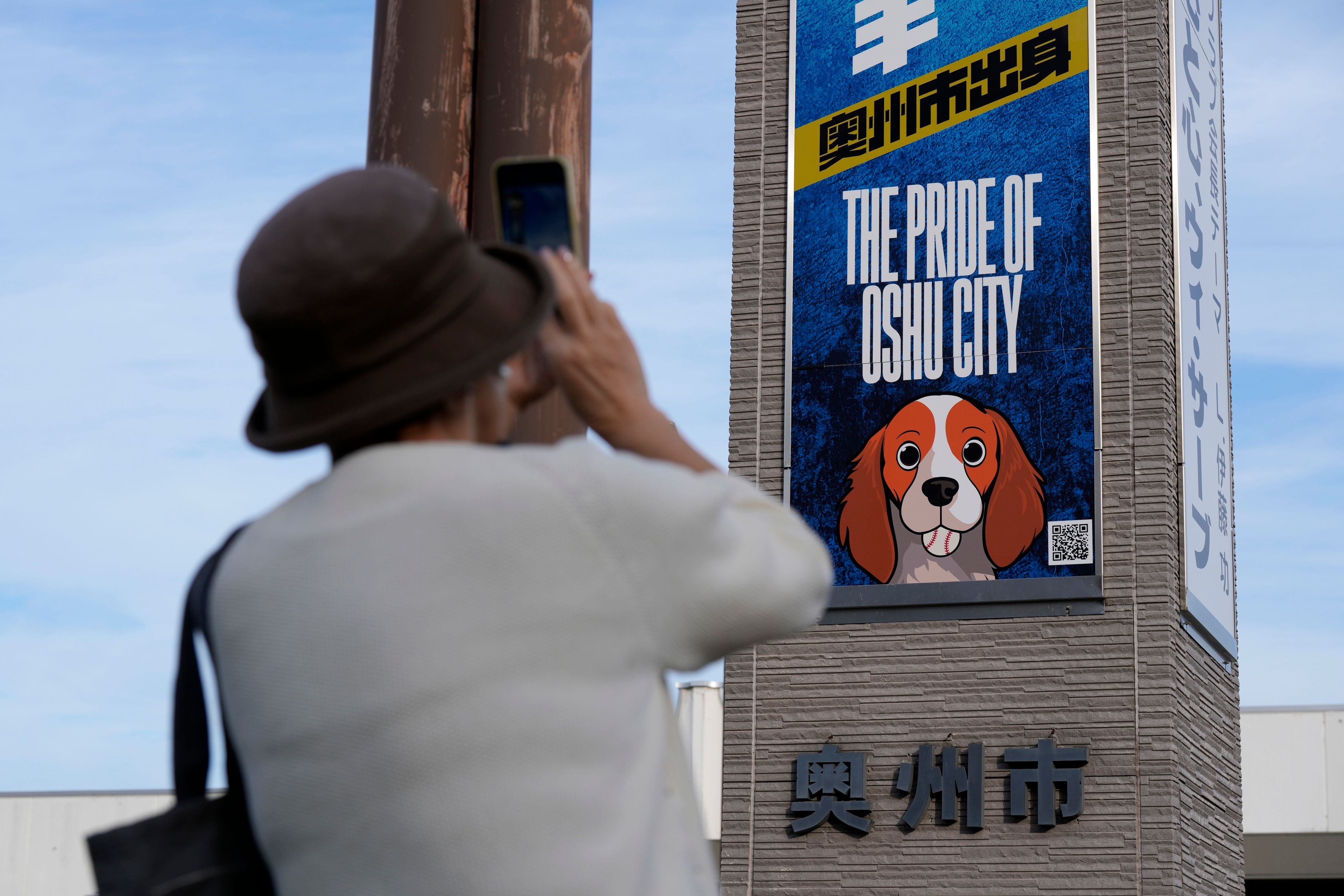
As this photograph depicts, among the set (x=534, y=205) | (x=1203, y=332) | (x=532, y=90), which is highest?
(x=1203, y=332)

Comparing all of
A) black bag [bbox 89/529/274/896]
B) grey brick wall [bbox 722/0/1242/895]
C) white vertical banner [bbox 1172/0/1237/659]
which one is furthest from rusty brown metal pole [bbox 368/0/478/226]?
white vertical banner [bbox 1172/0/1237/659]

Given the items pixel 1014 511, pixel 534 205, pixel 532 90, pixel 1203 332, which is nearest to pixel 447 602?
pixel 534 205

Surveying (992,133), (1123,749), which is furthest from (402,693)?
(992,133)

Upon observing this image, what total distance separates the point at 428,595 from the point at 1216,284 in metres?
8.45

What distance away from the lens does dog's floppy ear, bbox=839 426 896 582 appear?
25.9ft

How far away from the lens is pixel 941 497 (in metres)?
7.81

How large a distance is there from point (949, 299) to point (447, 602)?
6.88 meters

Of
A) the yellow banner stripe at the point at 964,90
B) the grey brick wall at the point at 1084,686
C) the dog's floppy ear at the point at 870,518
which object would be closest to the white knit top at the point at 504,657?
the grey brick wall at the point at 1084,686

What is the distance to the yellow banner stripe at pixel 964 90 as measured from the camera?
820cm

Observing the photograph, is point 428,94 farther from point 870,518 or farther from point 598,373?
point 870,518

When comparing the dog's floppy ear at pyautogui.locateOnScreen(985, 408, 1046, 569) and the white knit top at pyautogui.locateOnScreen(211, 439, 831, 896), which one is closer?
the white knit top at pyautogui.locateOnScreen(211, 439, 831, 896)

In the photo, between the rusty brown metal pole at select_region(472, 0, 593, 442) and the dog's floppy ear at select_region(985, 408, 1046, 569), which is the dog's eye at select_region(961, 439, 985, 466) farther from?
the rusty brown metal pole at select_region(472, 0, 593, 442)

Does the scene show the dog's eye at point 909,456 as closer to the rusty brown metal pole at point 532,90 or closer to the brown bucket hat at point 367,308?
the rusty brown metal pole at point 532,90

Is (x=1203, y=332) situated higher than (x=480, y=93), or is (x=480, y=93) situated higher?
(x=1203, y=332)
